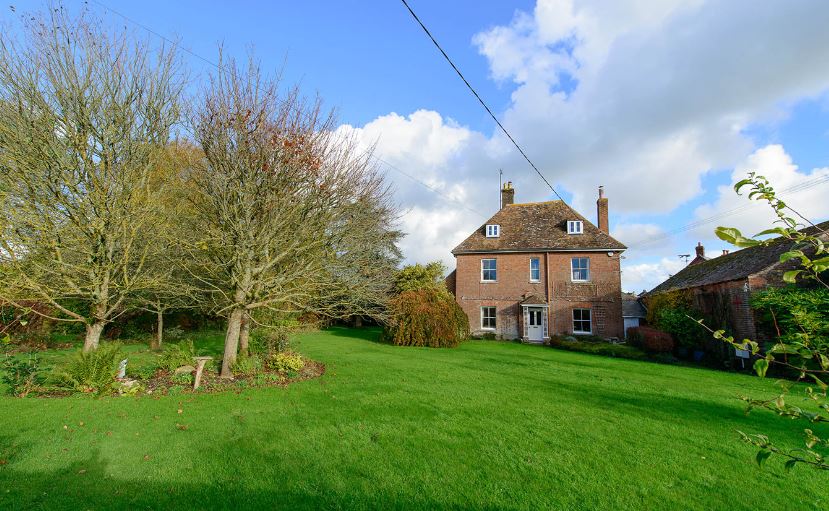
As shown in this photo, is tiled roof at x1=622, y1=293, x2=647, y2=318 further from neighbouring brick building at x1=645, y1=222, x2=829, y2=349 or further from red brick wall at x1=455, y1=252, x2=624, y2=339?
neighbouring brick building at x1=645, y1=222, x2=829, y2=349

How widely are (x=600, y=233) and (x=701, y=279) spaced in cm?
562

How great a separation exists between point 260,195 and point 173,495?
707 centimetres

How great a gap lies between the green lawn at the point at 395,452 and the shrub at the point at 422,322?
9.87m

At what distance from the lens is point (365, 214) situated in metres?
12.1

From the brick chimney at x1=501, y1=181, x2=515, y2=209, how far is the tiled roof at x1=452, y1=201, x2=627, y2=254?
0.49 metres

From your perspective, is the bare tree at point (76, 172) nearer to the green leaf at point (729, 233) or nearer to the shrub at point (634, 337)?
the green leaf at point (729, 233)

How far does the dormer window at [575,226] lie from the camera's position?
24.6 metres

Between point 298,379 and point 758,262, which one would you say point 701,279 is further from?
point 298,379

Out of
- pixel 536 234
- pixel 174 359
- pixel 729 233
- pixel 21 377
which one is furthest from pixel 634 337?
pixel 21 377

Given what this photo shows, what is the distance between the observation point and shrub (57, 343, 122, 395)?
27.8 feet

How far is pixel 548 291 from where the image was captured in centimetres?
2406

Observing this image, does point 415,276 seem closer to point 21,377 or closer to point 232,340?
point 232,340

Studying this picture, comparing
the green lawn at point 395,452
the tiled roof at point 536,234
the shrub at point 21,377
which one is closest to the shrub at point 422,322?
the tiled roof at point 536,234

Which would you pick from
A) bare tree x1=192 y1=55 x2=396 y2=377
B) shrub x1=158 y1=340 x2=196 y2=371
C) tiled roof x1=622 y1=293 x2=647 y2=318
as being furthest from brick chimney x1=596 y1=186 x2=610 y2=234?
shrub x1=158 y1=340 x2=196 y2=371
